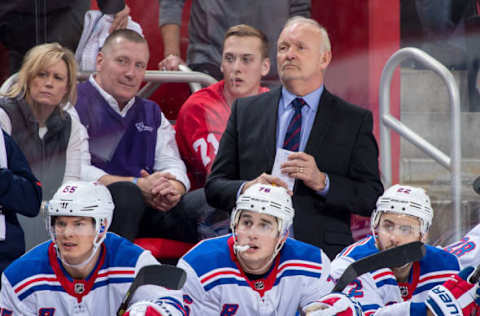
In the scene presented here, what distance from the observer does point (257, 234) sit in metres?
2.51

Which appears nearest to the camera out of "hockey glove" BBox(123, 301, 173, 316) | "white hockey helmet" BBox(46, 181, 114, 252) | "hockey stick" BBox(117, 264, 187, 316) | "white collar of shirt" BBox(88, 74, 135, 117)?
"hockey glove" BBox(123, 301, 173, 316)

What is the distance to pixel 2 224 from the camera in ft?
8.87

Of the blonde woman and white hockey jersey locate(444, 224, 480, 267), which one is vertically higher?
the blonde woman

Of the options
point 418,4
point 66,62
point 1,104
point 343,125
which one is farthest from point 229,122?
point 418,4

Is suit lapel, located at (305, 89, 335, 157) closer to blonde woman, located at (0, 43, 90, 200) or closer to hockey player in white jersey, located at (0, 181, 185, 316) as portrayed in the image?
hockey player in white jersey, located at (0, 181, 185, 316)

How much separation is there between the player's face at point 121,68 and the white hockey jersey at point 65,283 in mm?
877

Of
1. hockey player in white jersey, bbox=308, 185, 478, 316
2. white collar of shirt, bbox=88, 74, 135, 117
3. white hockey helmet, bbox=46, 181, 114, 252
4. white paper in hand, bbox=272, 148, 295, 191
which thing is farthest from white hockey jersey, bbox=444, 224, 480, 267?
white collar of shirt, bbox=88, 74, 135, 117

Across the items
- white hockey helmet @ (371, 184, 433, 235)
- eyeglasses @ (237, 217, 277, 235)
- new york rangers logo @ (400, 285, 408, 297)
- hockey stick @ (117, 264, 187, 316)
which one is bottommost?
new york rangers logo @ (400, 285, 408, 297)

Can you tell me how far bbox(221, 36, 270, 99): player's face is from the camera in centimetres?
334

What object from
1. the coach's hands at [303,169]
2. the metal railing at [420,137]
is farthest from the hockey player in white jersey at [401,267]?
the metal railing at [420,137]

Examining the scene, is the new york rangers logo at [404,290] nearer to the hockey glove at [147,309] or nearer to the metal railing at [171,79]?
the hockey glove at [147,309]

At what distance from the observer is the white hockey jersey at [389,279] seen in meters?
2.53

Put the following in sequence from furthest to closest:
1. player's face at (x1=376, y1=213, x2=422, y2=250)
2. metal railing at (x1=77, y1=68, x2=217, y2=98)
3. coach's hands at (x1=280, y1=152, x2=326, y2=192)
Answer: metal railing at (x1=77, y1=68, x2=217, y2=98) < coach's hands at (x1=280, y1=152, x2=326, y2=192) < player's face at (x1=376, y1=213, x2=422, y2=250)

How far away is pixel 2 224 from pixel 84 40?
957 millimetres
